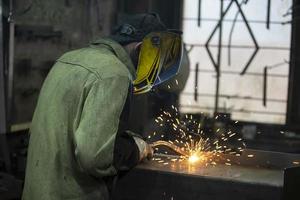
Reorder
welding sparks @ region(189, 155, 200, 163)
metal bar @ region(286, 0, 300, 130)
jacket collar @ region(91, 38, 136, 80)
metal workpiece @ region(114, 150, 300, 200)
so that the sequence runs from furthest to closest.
Answer: metal bar @ region(286, 0, 300, 130)
welding sparks @ region(189, 155, 200, 163)
metal workpiece @ region(114, 150, 300, 200)
jacket collar @ region(91, 38, 136, 80)

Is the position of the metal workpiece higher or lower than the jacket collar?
lower

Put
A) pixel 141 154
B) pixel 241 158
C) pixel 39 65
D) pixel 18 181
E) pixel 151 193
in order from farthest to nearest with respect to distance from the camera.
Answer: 1. pixel 39 65
2. pixel 18 181
3. pixel 241 158
4. pixel 151 193
5. pixel 141 154

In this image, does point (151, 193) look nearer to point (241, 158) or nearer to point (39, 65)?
point (241, 158)

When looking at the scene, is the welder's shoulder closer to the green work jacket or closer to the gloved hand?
the green work jacket

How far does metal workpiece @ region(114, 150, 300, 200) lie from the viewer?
2199mm

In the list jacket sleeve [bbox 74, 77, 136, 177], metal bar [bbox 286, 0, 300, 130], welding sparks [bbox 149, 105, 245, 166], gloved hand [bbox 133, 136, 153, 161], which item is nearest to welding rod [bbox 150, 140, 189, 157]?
welding sparks [bbox 149, 105, 245, 166]

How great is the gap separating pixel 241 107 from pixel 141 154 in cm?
165

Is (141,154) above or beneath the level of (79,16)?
beneath

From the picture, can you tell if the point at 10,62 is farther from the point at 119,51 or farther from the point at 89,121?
the point at 89,121

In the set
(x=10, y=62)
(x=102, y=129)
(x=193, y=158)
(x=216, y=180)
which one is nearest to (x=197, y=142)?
(x=193, y=158)

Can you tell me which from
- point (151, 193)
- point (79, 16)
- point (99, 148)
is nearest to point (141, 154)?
point (99, 148)

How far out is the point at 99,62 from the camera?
1.84m

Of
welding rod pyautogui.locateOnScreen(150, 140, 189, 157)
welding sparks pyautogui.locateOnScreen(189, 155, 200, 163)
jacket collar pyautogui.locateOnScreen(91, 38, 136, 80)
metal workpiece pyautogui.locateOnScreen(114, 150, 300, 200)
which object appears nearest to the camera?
jacket collar pyautogui.locateOnScreen(91, 38, 136, 80)

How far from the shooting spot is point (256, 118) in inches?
137
